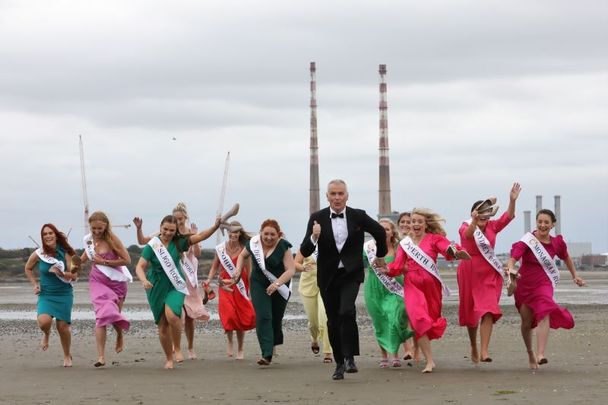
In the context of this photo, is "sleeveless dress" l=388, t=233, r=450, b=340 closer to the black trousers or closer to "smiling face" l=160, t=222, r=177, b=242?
the black trousers

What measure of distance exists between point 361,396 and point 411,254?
302 centimetres

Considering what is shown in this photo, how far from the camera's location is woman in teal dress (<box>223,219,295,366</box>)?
16734mm

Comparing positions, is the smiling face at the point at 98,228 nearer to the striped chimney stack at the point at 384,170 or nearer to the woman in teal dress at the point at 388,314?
the woman in teal dress at the point at 388,314

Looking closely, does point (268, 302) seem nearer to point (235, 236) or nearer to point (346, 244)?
point (235, 236)

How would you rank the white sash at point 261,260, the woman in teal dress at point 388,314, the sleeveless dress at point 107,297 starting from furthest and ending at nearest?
the white sash at point 261,260
the sleeveless dress at point 107,297
the woman in teal dress at point 388,314

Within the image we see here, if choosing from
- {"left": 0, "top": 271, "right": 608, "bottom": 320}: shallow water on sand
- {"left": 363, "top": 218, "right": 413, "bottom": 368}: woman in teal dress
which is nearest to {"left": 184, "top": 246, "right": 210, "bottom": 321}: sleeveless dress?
{"left": 363, "top": 218, "right": 413, "bottom": 368}: woman in teal dress

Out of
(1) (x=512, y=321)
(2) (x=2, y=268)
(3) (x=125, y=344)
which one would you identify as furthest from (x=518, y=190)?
(2) (x=2, y=268)

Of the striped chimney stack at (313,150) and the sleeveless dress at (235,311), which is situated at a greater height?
the striped chimney stack at (313,150)

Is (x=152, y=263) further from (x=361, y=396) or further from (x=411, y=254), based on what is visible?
(x=361, y=396)

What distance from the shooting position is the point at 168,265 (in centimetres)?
1653

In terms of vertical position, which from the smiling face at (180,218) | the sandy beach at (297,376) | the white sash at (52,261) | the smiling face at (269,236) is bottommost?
the sandy beach at (297,376)

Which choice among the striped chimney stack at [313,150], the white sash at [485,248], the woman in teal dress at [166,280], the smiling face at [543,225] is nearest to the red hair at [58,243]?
the woman in teal dress at [166,280]

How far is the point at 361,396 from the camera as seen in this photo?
13.0 m

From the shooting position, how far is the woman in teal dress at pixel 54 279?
1716 cm
